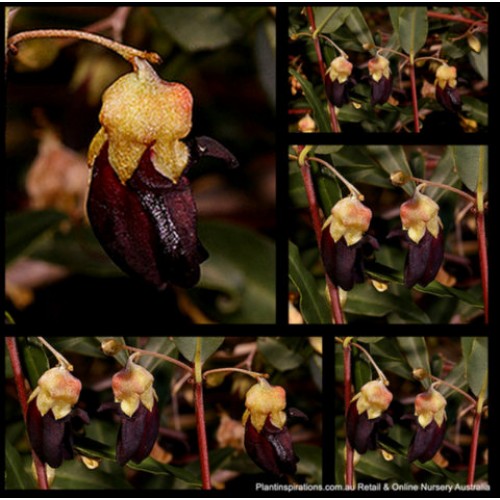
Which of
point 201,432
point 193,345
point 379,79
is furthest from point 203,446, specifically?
point 379,79

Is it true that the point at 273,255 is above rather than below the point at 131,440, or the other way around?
above

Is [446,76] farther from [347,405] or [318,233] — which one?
[347,405]

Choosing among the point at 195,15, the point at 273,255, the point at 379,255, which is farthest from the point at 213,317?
the point at 195,15

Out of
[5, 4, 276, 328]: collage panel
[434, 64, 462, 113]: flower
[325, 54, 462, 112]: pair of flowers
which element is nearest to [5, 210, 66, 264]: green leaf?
[5, 4, 276, 328]: collage panel

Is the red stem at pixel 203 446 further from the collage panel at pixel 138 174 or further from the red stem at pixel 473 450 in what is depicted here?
the red stem at pixel 473 450

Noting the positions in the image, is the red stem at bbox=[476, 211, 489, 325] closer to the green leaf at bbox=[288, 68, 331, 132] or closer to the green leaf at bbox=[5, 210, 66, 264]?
the green leaf at bbox=[288, 68, 331, 132]

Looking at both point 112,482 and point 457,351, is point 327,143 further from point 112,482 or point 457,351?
point 112,482
